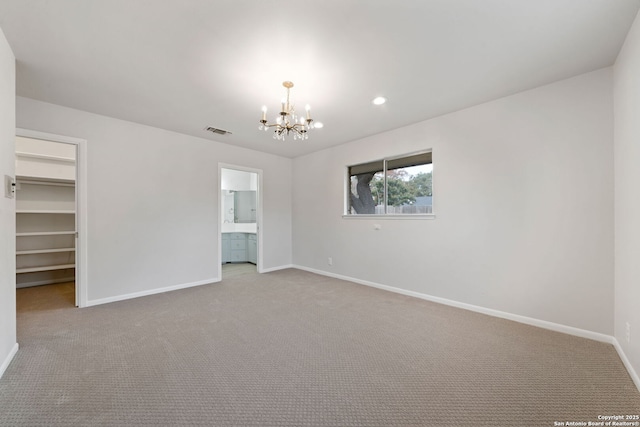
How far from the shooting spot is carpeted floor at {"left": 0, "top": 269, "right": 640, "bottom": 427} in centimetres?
154

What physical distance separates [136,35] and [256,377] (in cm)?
276

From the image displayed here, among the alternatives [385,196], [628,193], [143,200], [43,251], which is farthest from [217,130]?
[628,193]

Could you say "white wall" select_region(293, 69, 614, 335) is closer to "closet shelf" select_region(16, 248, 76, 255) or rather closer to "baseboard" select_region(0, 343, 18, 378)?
"baseboard" select_region(0, 343, 18, 378)

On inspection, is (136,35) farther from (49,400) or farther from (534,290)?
(534,290)

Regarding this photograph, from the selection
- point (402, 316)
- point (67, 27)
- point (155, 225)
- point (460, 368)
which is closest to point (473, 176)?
point (402, 316)

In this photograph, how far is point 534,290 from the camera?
278 cm

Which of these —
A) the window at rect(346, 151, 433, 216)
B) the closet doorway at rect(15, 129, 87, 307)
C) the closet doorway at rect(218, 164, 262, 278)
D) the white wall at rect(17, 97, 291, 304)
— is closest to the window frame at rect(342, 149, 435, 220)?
the window at rect(346, 151, 433, 216)

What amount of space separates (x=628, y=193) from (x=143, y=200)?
17.9 ft

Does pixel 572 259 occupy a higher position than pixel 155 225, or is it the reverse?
pixel 155 225

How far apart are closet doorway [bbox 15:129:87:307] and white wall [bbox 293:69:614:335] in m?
5.49

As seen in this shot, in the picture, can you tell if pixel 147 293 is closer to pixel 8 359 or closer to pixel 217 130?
pixel 8 359

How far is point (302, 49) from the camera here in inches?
83.1

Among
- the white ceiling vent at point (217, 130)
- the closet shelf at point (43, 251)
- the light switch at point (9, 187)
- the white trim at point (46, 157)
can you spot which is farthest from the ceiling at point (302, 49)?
the closet shelf at point (43, 251)

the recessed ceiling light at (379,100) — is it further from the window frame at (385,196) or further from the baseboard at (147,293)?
the baseboard at (147,293)
